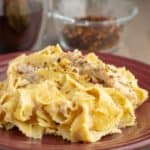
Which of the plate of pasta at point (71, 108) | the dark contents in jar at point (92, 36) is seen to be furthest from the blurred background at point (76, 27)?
the plate of pasta at point (71, 108)

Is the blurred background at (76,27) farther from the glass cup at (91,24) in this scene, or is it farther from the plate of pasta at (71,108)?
the plate of pasta at (71,108)

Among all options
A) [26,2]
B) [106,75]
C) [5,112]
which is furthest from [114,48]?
[5,112]

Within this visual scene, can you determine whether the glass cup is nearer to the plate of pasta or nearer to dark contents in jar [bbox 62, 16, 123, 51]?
dark contents in jar [bbox 62, 16, 123, 51]

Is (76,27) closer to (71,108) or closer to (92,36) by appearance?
(92,36)

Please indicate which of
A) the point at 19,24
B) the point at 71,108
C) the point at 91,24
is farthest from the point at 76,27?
the point at 71,108

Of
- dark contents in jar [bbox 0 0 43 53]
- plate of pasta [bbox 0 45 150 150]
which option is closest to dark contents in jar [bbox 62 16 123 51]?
dark contents in jar [bbox 0 0 43 53]

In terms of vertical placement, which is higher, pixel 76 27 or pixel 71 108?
pixel 76 27

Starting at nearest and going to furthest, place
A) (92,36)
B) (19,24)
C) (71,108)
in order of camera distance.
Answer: (71,108)
(19,24)
(92,36)
